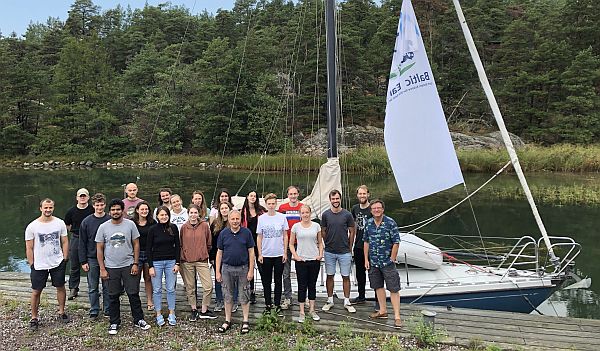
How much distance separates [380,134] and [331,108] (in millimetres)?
32086

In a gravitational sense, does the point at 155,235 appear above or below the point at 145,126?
below

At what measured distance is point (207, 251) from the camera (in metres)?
6.44

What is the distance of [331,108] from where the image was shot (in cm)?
823

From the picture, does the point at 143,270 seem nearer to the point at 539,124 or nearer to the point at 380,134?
the point at 380,134

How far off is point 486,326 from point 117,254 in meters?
4.91

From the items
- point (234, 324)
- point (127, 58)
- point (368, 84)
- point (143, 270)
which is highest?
point (127, 58)

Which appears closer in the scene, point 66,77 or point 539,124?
point 539,124

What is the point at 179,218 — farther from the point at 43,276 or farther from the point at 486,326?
the point at 486,326

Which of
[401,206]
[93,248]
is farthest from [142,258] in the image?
[401,206]

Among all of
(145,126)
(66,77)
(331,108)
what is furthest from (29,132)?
(331,108)

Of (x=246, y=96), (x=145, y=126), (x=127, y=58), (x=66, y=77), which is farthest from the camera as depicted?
(x=127, y=58)

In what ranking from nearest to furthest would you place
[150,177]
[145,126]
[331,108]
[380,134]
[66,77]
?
1. [331,108]
2. [150,177]
3. [380,134]
4. [145,126]
5. [66,77]

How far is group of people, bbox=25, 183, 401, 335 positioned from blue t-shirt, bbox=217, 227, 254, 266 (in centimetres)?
1

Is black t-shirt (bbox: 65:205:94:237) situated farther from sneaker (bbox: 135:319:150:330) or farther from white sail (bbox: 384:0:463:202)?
white sail (bbox: 384:0:463:202)
